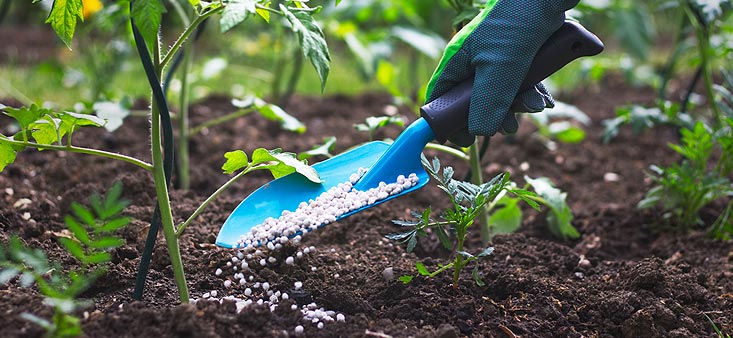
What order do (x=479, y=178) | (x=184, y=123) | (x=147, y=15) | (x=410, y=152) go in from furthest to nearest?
1. (x=184, y=123)
2. (x=479, y=178)
3. (x=410, y=152)
4. (x=147, y=15)

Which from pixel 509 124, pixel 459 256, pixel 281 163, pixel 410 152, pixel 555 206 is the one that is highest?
pixel 281 163

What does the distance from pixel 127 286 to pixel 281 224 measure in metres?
0.38

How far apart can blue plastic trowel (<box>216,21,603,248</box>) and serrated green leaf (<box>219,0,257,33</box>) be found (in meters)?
0.47

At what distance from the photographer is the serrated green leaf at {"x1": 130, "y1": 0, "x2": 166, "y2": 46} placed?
128cm

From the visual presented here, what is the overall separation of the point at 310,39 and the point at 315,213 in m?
0.37

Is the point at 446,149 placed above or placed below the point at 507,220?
above

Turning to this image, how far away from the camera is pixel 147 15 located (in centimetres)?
129

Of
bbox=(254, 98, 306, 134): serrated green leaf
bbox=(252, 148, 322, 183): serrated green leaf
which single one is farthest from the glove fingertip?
bbox=(254, 98, 306, 134): serrated green leaf

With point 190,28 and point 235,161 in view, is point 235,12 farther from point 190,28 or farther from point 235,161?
point 235,161

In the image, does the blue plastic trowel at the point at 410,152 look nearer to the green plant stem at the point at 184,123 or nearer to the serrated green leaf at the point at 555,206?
the serrated green leaf at the point at 555,206

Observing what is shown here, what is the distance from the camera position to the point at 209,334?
53.2 inches

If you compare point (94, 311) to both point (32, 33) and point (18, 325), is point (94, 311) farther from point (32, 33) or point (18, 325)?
point (32, 33)

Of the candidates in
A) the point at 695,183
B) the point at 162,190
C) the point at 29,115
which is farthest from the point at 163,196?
the point at 695,183

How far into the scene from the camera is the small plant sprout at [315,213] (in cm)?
161
